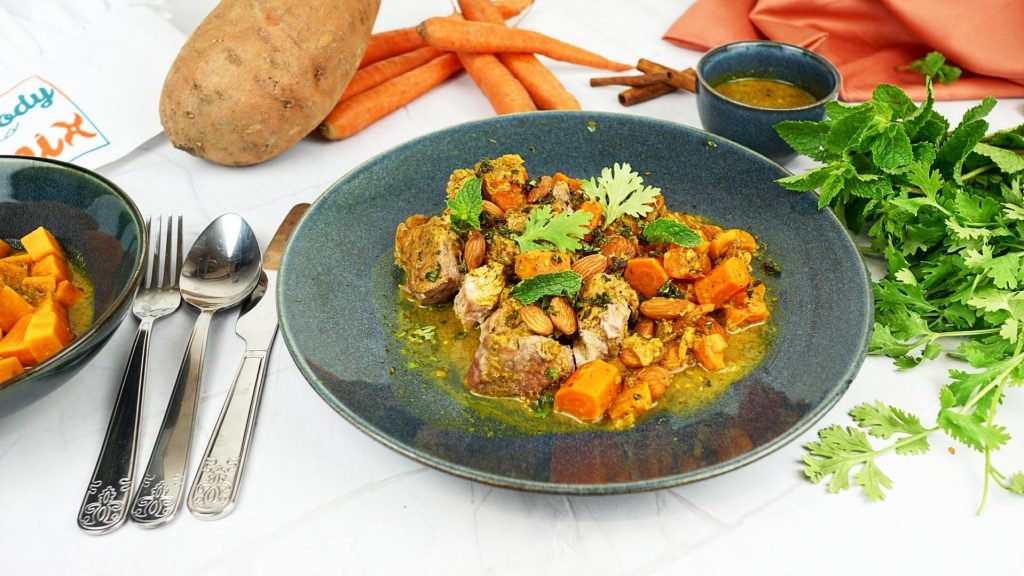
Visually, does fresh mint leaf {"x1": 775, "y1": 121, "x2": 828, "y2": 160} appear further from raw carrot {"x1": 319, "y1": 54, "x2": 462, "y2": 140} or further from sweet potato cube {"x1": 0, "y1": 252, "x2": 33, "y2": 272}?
sweet potato cube {"x1": 0, "y1": 252, "x2": 33, "y2": 272}

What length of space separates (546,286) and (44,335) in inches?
49.5

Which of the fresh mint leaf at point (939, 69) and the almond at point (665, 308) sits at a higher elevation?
the almond at point (665, 308)

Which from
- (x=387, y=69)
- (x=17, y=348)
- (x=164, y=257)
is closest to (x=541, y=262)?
(x=164, y=257)

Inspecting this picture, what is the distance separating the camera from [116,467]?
1987 mm

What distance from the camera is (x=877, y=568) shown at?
1.88 metres

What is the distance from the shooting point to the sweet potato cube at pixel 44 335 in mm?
2047

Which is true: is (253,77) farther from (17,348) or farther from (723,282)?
(723,282)

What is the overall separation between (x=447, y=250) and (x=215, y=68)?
123 centimetres

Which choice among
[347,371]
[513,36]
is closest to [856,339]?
[347,371]

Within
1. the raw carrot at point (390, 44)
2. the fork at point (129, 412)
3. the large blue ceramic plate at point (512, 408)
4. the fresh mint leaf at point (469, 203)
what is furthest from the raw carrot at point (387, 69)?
the fresh mint leaf at point (469, 203)

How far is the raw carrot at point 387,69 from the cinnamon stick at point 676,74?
0.93m

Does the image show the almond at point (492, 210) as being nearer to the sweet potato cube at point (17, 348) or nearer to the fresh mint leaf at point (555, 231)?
the fresh mint leaf at point (555, 231)

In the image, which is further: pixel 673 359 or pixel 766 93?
pixel 766 93

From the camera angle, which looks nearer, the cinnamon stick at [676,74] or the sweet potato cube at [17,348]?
the sweet potato cube at [17,348]
